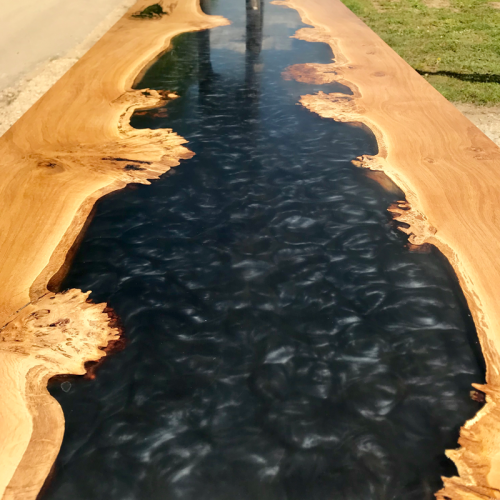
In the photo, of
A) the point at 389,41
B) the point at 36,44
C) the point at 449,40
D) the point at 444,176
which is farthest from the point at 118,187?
the point at 449,40

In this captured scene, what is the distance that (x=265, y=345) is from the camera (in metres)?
0.78

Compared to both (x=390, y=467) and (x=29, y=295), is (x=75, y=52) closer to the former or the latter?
(x=29, y=295)

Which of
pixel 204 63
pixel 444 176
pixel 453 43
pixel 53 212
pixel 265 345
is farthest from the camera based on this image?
pixel 453 43

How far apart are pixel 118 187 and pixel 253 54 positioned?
1063 millimetres

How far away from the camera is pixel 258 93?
164cm

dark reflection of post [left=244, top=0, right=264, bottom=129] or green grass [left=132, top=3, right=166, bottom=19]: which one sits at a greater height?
green grass [left=132, top=3, right=166, bottom=19]

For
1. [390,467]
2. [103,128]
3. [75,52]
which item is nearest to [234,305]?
[390,467]

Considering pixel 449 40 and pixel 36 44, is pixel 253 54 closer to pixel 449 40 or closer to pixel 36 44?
pixel 36 44

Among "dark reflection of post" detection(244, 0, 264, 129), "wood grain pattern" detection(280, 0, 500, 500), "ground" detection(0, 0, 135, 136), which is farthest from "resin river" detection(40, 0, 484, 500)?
"ground" detection(0, 0, 135, 136)

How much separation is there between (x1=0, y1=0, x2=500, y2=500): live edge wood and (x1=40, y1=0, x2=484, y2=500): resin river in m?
0.03

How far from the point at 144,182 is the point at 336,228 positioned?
0.47 meters

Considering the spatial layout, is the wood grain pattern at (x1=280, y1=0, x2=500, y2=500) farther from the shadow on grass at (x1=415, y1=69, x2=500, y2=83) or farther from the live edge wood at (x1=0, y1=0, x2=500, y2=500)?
the shadow on grass at (x1=415, y1=69, x2=500, y2=83)

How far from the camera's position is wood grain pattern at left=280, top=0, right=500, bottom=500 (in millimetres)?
650

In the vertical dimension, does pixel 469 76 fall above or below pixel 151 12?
below
